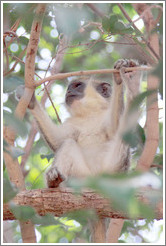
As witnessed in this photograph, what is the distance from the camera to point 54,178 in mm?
4656

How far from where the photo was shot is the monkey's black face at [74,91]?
230 inches

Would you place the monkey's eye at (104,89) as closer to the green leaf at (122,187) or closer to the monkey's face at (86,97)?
the monkey's face at (86,97)

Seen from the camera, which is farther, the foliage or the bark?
the bark

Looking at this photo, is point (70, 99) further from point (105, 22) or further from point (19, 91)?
point (105, 22)

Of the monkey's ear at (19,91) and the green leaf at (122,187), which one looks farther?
the monkey's ear at (19,91)

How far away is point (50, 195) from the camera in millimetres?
4355

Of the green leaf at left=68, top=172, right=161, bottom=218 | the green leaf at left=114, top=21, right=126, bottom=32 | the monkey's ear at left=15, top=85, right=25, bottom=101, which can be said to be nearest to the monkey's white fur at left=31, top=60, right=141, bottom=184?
the monkey's ear at left=15, top=85, right=25, bottom=101

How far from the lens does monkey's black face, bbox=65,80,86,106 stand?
585 cm

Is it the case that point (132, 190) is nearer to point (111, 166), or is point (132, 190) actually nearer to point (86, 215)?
point (86, 215)

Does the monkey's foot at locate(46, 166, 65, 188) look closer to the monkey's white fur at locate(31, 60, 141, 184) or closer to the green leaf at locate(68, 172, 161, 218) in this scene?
the monkey's white fur at locate(31, 60, 141, 184)

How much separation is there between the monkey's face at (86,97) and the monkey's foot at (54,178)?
1391 mm

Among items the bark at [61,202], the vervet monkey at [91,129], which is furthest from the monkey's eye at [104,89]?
the bark at [61,202]

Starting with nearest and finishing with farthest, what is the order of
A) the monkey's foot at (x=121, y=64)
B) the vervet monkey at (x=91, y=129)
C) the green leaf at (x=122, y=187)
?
the green leaf at (x=122, y=187) < the monkey's foot at (x=121, y=64) < the vervet monkey at (x=91, y=129)

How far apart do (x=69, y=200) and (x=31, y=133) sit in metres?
2.43
